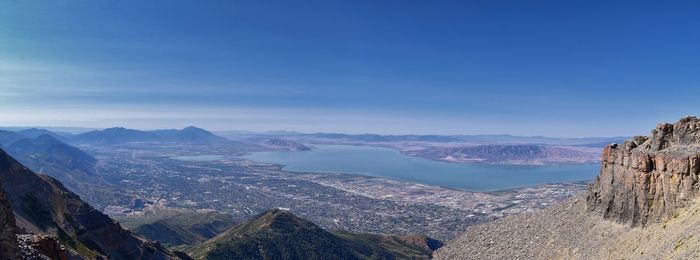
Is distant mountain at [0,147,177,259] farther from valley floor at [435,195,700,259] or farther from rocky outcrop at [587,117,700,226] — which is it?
rocky outcrop at [587,117,700,226]

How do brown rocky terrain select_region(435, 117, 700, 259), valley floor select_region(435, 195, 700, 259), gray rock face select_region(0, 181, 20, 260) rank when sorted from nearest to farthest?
gray rock face select_region(0, 181, 20, 260), valley floor select_region(435, 195, 700, 259), brown rocky terrain select_region(435, 117, 700, 259)

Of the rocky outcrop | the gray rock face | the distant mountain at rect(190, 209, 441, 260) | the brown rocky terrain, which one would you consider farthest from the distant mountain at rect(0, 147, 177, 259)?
the rocky outcrop

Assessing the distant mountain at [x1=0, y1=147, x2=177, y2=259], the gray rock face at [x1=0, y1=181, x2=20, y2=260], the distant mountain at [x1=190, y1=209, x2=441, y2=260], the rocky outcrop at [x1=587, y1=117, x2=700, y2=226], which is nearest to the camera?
the gray rock face at [x1=0, y1=181, x2=20, y2=260]

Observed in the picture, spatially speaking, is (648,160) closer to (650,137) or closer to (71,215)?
(650,137)

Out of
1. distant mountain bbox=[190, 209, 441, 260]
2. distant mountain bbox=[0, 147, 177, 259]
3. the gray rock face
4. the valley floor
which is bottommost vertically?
distant mountain bbox=[190, 209, 441, 260]

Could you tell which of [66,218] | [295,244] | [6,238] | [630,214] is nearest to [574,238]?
[630,214]

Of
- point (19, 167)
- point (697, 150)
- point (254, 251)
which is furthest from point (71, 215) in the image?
point (697, 150)
